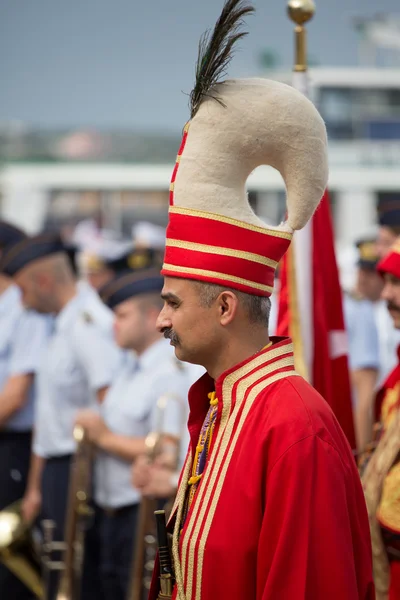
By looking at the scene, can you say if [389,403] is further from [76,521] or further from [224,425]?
[76,521]

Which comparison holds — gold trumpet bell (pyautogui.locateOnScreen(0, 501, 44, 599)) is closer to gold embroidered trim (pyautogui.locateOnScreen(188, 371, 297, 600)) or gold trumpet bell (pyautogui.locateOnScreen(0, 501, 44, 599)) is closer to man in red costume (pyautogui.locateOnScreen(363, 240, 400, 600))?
man in red costume (pyautogui.locateOnScreen(363, 240, 400, 600))

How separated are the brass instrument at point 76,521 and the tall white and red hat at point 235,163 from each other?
3.54 meters

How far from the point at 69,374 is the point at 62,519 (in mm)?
889

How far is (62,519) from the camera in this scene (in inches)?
264

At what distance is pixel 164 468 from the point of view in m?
5.43

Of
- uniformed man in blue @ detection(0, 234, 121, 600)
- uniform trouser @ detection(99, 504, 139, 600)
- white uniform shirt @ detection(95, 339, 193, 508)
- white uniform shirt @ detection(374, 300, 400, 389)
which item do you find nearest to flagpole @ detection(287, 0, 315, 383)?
white uniform shirt @ detection(95, 339, 193, 508)

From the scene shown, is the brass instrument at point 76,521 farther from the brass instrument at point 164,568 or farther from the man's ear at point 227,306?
the man's ear at point 227,306

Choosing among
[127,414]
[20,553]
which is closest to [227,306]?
[127,414]

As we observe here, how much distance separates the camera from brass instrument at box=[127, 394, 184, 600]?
18.2 ft

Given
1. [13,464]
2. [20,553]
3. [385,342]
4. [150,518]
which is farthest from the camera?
[385,342]

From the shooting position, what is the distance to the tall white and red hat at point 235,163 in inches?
104

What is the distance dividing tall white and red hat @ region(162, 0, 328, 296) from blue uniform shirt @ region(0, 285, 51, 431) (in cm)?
486

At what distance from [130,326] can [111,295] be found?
0.26 m

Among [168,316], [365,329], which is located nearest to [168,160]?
[365,329]
